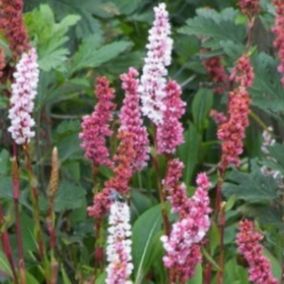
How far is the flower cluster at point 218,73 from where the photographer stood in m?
4.19

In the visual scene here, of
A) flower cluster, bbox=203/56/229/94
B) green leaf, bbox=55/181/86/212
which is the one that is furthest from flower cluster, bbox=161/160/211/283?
flower cluster, bbox=203/56/229/94

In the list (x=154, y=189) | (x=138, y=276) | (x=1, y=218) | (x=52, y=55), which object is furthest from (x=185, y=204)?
(x=154, y=189)

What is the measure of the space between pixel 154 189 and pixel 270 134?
31.3 inches

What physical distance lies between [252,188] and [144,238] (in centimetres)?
41

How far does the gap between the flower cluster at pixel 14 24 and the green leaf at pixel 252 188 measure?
92 cm

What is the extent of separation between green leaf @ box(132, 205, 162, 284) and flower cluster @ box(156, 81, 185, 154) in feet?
2.73

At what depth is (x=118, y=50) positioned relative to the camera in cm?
373

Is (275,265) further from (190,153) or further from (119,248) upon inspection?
(119,248)

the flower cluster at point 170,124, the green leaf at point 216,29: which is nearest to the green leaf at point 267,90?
the green leaf at point 216,29

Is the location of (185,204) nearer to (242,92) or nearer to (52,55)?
(242,92)

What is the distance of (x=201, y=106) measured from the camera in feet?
16.1

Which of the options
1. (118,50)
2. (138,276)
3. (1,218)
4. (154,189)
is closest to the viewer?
(1,218)

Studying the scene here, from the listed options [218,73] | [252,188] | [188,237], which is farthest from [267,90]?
[188,237]

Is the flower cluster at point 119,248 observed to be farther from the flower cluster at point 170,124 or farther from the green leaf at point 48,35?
the green leaf at point 48,35
